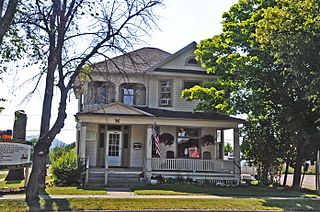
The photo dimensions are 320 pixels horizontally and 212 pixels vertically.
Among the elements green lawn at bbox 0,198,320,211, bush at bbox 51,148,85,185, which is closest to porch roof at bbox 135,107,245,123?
bush at bbox 51,148,85,185

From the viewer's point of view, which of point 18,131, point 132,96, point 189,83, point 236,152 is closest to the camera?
point 18,131

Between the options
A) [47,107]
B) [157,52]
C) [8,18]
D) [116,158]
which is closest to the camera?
[8,18]

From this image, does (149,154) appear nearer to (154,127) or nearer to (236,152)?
(154,127)

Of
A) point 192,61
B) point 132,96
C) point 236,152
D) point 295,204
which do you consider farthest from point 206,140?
point 295,204

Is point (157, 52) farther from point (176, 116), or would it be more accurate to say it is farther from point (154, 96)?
point (176, 116)

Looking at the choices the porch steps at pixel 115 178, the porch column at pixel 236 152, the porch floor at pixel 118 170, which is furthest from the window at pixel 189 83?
the porch steps at pixel 115 178

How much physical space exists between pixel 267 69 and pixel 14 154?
42.4 ft

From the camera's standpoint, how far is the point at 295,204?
1390 centimetres

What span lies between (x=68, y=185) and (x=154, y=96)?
326 inches

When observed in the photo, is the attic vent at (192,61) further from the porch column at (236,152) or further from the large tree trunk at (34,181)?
the large tree trunk at (34,181)

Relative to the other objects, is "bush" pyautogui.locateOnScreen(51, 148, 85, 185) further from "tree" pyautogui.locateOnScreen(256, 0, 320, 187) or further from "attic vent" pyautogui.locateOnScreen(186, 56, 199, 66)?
"tree" pyautogui.locateOnScreen(256, 0, 320, 187)

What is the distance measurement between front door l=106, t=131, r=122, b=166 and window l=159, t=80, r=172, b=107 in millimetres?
3435

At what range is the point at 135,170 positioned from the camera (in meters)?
21.6

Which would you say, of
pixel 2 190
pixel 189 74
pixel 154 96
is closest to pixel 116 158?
pixel 154 96
